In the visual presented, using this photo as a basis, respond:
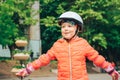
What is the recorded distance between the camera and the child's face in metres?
6.01

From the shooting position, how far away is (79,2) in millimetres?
34656

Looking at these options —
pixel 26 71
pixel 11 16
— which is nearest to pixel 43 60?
pixel 26 71

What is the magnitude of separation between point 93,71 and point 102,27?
148 inches

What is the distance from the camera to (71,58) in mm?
6051

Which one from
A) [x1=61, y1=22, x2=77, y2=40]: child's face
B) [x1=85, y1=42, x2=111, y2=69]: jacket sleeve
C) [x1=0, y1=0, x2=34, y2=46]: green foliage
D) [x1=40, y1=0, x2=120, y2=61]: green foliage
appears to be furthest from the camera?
[x1=40, y1=0, x2=120, y2=61]: green foliage

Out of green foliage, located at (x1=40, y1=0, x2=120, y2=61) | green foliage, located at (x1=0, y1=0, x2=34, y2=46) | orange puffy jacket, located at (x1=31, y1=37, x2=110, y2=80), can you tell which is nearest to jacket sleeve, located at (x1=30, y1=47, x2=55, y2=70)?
orange puffy jacket, located at (x1=31, y1=37, x2=110, y2=80)

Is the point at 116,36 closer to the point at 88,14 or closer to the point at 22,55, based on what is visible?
the point at 88,14

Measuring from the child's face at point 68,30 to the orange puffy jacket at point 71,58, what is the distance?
0.10 meters

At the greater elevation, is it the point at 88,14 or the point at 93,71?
the point at 88,14

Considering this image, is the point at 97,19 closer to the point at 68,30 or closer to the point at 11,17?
the point at 11,17

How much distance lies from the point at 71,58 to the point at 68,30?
38cm

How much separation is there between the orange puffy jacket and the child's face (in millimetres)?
98

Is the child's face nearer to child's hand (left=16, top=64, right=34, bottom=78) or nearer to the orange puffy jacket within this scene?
the orange puffy jacket

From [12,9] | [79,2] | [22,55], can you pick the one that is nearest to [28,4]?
[12,9]
